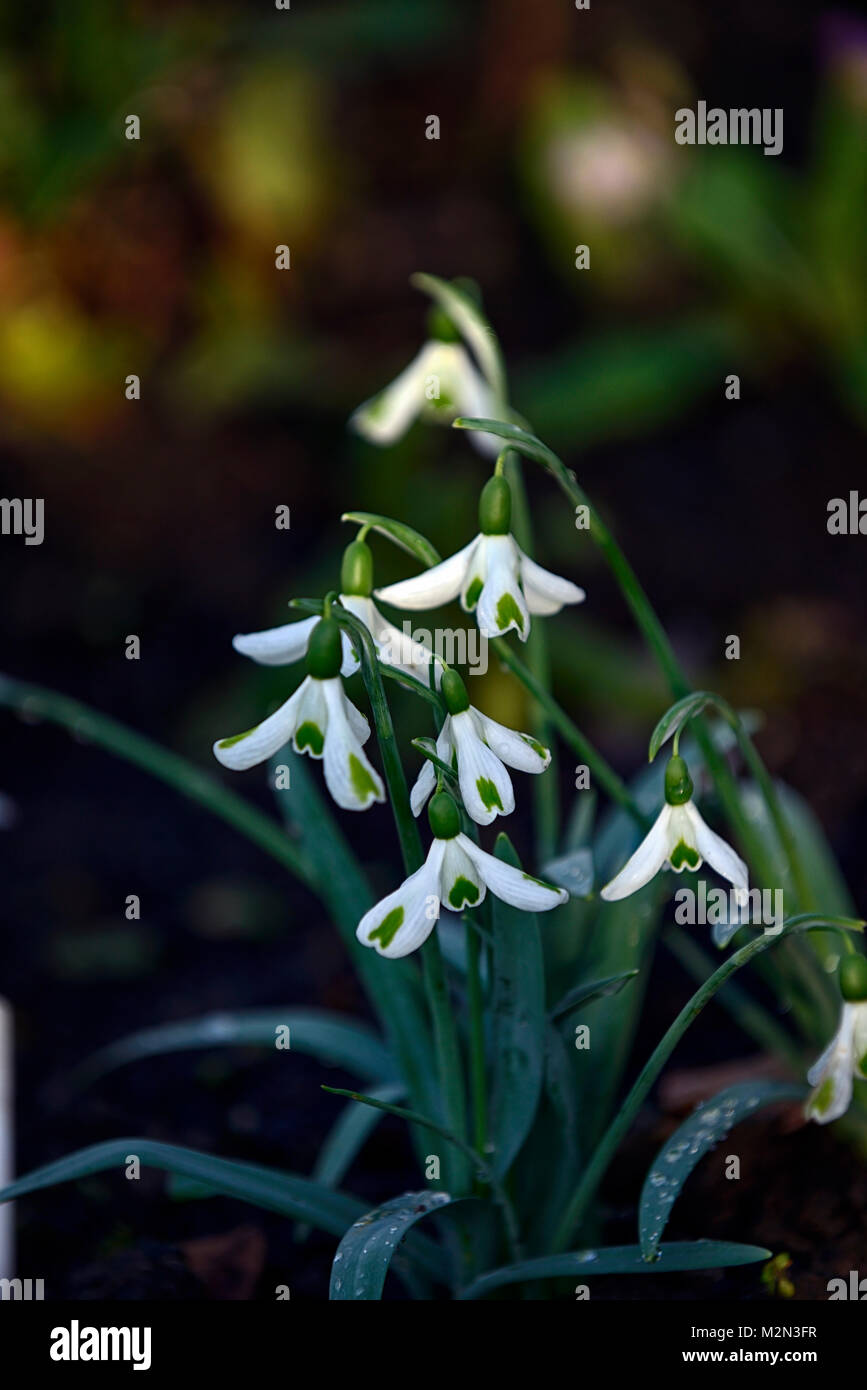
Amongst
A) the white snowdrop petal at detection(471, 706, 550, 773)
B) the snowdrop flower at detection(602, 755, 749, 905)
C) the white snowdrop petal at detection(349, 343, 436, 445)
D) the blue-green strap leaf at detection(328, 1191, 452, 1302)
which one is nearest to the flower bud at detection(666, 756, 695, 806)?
the snowdrop flower at detection(602, 755, 749, 905)

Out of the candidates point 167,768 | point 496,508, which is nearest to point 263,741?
point 496,508

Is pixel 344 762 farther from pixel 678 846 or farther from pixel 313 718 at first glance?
pixel 678 846

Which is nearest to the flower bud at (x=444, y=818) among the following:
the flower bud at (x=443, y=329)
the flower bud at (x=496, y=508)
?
the flower bud at (x=496, y=508)

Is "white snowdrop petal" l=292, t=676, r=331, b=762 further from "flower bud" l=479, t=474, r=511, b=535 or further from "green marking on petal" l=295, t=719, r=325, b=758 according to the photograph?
"flower bud" l=479, t=474, r=511, b=535

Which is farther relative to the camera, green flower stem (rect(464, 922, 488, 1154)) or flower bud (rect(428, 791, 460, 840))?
green flower stem (rect(464, 922, 488, 1154))

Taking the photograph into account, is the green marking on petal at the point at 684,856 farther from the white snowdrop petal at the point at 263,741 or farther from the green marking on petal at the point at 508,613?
the white snowdrop petal at the point at 263,741

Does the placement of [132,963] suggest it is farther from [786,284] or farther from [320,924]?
[786,284]
